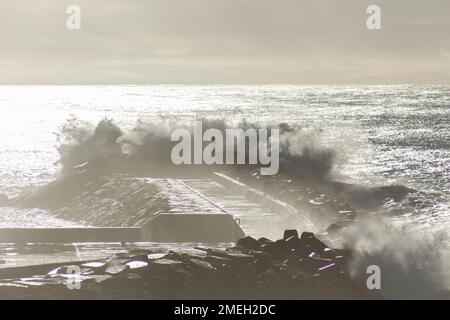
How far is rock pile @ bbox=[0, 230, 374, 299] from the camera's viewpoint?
20547mm

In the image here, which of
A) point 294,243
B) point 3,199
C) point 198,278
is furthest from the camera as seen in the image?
point 3,199

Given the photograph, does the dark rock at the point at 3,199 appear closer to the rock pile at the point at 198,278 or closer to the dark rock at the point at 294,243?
the rock pile at the point at 198,278

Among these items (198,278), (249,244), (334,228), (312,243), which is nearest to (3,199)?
(334,228)

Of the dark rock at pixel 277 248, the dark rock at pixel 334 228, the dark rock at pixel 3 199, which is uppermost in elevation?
the dark rock at pixel 277 248

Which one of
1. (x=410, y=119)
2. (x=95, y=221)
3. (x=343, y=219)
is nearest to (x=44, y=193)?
(x=95, y=221)

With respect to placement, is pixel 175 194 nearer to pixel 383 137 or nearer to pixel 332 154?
pixel 332 154

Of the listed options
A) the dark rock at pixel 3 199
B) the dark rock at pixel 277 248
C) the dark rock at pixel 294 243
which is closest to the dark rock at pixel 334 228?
the dark rock at pixel 294 243

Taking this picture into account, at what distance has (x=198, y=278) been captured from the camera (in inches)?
835

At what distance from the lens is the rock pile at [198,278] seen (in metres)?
20.5

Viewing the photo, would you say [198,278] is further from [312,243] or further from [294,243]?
[312,243]

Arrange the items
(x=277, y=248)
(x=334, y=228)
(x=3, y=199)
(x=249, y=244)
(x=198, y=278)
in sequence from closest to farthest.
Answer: (x=198, y=278) → (x=277, y=248) → (x=249, y=244) → (x=334, y=228) → (x=3, y=199)

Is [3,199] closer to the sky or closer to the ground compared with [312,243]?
closer to the ground

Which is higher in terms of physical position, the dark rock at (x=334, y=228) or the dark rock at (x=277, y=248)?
the dark rock at (x=277, y=248)

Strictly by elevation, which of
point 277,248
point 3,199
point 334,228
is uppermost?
point 277,248
